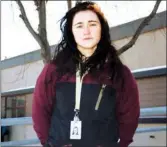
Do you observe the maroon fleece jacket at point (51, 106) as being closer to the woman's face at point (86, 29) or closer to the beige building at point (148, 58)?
the woman's face at point (86, 29)

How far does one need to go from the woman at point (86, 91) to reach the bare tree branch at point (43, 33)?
3.18 m

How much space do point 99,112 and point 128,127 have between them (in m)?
0.26

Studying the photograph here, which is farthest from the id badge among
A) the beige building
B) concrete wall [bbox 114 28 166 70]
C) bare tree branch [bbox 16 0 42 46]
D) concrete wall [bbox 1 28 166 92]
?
concrete wall [bbox 114 28 166 70]

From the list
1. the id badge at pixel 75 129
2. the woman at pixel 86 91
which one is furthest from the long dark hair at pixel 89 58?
the id badge at pixel 75 129

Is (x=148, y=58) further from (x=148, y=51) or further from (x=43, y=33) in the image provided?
(x=43, y=33)

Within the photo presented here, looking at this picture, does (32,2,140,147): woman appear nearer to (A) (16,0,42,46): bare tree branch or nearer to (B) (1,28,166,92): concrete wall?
(A) (16,0,42,46): bare tree branch

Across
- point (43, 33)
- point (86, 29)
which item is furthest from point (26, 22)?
point (86, 29)

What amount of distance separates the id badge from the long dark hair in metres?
0.29

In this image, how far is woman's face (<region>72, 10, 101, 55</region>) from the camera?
→ 2.10 m

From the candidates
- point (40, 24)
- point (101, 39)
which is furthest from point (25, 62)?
point (101, 39)

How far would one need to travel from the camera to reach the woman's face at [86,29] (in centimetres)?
210

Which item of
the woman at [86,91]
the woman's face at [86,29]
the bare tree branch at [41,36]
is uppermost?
the bare tree branch at [41,36]

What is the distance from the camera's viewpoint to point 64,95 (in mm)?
1994

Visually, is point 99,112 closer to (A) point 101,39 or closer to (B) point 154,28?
(A) point 101,39
